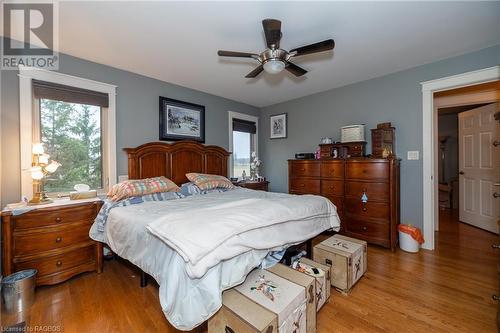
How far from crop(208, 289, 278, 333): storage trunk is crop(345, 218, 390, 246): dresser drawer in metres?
2.42

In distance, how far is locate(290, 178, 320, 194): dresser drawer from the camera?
364 centimetres

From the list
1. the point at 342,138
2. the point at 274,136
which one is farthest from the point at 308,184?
the point at 274,136

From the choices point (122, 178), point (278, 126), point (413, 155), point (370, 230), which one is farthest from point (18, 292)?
point (413, 155)

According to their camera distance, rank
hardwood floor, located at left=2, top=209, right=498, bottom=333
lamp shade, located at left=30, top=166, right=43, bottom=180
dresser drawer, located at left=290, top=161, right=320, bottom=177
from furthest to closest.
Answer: dresser drawer, located at left=290, top=161, right=320, bottom=177
lamp shade, located at left=30, top=166, right=43, bottom=180
hardwood floor, located at left=2, top=209, right=498, bottom=333

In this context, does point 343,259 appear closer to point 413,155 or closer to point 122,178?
point 413,155

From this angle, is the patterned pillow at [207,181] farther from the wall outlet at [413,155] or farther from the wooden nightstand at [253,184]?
the wall outlet at [413,155]

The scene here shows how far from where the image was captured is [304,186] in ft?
12.4

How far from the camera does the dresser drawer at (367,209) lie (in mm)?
2948

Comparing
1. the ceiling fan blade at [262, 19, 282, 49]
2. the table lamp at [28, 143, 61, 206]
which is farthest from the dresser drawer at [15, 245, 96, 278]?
the ceiling fan blade at [262, 19, 282, 49]

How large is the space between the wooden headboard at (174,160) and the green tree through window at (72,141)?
1.39 ft

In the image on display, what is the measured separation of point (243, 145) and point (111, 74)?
107 inches

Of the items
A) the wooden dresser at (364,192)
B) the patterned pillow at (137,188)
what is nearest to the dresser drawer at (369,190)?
the wooden dresser at (364,192)

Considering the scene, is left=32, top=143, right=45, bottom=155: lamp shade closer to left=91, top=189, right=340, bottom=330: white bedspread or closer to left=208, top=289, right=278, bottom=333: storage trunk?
left=91, top=189, right=340, bottom=330: white bedspread

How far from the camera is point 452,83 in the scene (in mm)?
2775
